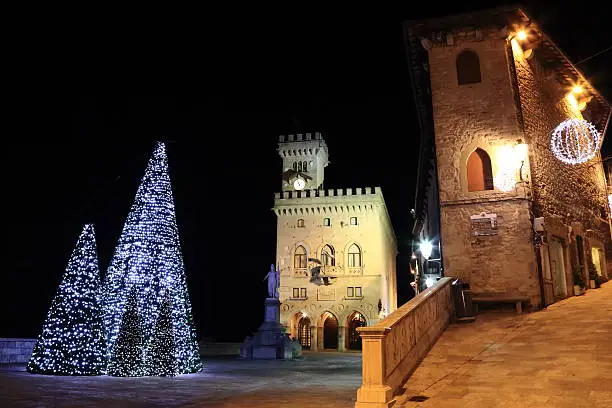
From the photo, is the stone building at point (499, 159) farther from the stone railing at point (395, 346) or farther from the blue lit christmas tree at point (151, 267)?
the blue lit christmas tree at point (151, 267)

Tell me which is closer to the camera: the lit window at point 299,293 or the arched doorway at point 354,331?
the arched doorway at point 354,331

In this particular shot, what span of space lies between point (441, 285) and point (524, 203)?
15.3 feet

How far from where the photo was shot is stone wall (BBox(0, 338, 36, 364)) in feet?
57.8

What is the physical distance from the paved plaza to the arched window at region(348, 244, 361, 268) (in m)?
26.0

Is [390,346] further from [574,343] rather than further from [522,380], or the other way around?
[574,343]

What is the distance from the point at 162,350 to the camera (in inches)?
511

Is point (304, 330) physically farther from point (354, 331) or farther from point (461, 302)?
point (461, 302)

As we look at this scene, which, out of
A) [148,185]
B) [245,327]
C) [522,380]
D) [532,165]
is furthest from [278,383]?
[245,327]

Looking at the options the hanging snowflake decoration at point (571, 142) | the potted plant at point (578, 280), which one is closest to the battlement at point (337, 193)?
the hanging snowflake decoration at point (571, 142)

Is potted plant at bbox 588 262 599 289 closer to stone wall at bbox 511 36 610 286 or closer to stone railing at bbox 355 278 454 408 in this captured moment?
stone wall at bbox 511 36 610 286

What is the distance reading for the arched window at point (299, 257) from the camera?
39.0 metres

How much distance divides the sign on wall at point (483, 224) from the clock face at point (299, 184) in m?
30.1

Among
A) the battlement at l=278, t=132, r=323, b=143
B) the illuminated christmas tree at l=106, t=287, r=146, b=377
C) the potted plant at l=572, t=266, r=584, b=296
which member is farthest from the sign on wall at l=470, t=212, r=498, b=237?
the battlement at l=278, t=132, r=323, b=143

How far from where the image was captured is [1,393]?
29.1 feet
